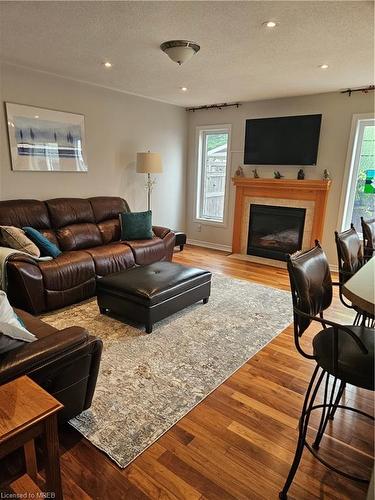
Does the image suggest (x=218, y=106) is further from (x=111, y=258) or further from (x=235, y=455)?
(x=235, y=455)

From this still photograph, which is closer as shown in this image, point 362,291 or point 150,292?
point 362,291

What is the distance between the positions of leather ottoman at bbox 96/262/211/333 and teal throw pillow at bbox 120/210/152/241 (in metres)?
1.14

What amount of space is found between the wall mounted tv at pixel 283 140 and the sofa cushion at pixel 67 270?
324 cm

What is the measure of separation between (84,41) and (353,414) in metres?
3.49

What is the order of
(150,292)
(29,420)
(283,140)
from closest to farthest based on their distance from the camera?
(29,420) < (150,292) < (283,140)

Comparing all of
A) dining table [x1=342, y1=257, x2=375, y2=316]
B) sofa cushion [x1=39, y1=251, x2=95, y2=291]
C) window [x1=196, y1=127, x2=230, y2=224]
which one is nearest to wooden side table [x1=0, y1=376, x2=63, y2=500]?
dining table [x1=342, y1=257, x2=375, y2=316]

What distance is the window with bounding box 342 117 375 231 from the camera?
14.2 feet

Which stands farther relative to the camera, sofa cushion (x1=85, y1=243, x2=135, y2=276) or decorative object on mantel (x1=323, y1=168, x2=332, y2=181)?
decorative object on mantel (x1=323, y1=168, x2=332, y2=181)

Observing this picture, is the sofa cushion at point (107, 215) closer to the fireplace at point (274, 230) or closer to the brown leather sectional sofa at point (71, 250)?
the brown leather sectional sofa at point (71, 250)

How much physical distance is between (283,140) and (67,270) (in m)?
3.69

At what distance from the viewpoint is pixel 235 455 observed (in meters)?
1.65

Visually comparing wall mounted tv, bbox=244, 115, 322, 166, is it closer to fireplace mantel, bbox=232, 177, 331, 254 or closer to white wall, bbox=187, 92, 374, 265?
white wall, bbox=187, 92, 374, 265

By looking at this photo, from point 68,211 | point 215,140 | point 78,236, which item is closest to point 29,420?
point 78,236

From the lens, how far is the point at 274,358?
2.55 m
